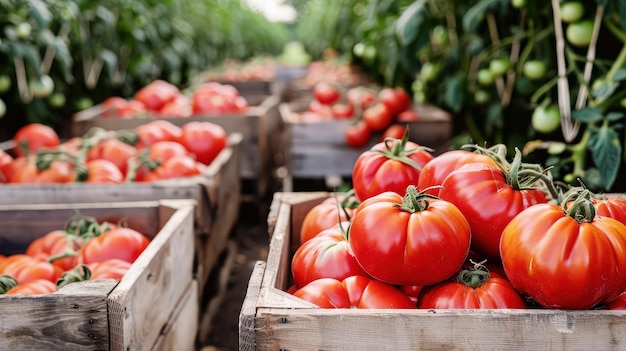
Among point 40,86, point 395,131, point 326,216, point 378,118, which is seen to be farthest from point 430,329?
point 40,86

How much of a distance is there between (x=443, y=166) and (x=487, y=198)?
0.17 m

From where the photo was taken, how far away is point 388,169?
1587 mm

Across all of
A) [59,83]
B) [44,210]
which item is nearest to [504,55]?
[44,210]

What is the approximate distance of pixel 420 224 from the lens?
1234 mm

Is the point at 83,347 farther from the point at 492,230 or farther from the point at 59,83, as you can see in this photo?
the point at 59,83

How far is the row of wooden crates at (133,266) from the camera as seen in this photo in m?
1.39

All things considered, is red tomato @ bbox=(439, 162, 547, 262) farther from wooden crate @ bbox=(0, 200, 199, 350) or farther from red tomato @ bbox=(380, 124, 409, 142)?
red tomato @ bbox=(380, 124, 409, 142)

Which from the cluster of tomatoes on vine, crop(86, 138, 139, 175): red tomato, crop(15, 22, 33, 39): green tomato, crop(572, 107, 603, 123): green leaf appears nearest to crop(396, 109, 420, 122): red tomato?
the cluster of tomatoes on vine

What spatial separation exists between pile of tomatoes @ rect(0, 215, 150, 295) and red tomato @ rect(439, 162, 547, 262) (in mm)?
949

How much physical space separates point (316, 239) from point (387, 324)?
409 millimetres

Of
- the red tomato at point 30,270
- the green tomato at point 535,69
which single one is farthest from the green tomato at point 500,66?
the red tomato at point 30,270

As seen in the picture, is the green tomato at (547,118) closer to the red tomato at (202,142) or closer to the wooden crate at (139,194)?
the wooden crate at (139,194)

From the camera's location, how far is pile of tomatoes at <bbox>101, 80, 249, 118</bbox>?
406 cm

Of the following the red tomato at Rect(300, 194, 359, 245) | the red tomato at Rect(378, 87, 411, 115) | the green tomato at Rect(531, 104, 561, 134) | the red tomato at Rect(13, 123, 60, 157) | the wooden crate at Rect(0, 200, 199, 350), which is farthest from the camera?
the red tomato at Rect(378, 87, 411, 115)
